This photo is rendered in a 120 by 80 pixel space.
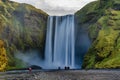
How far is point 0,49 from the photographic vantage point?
18938 cm

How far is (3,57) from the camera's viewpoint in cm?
18012

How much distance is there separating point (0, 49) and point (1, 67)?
13.8m

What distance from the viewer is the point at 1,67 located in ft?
590

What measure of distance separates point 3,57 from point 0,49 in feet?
35.1

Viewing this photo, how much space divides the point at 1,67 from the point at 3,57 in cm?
565
